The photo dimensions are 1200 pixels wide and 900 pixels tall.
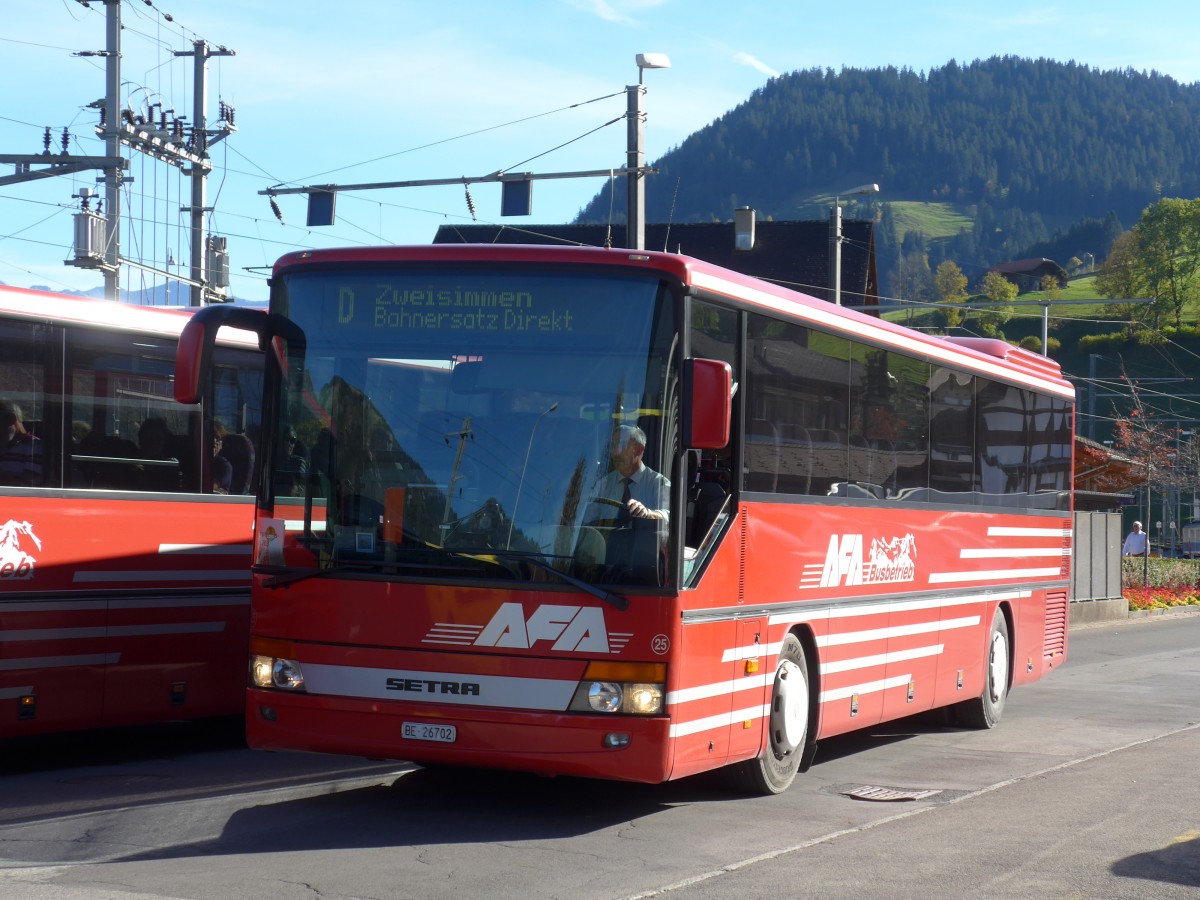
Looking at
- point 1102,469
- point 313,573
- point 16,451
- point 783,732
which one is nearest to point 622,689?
point 313,573

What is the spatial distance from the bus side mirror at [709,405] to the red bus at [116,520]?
3.99m

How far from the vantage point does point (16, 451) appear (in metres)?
10.1

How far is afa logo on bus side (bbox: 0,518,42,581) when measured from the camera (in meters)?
10.0

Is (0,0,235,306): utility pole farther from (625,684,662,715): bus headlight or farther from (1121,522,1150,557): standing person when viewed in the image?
(1121,522,1150,557): standing person

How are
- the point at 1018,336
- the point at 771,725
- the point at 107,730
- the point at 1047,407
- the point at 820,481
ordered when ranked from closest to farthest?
the point at 771,725 < the point at 820,481 < the point at 107,730 < the point at 1047,407 < the point at 1018,336

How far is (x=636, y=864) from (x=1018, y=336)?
14699cm

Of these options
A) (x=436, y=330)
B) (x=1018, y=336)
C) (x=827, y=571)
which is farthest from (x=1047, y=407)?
(x=1018, y=336)

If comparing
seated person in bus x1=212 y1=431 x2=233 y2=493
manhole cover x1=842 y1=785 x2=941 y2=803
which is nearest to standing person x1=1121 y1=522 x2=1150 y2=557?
manhole cover x1=842 y1=785 x2=941 y2=803

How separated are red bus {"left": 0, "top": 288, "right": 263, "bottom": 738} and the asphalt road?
632mm

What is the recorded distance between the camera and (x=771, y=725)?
32.4 feet

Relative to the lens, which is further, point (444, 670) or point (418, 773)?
point (418, 773)

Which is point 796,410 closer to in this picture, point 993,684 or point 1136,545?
point 993,684

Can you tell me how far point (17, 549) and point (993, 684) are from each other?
28.6 feet

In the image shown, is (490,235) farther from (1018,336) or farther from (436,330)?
(1018,336)
